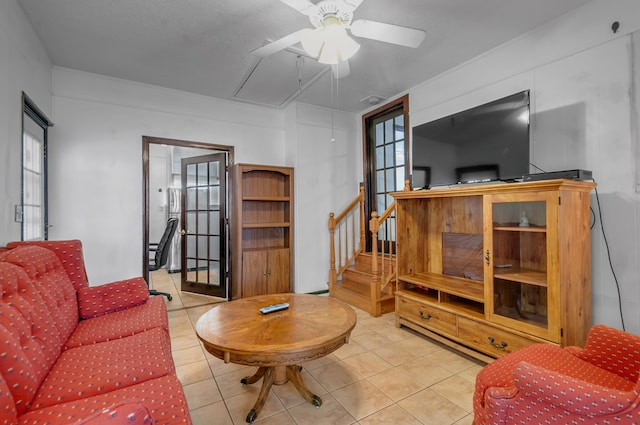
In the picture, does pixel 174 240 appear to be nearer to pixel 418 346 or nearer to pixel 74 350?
pixel 74 350

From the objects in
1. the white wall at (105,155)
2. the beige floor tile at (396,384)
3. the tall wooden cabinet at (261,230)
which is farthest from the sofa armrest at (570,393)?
the white wall at (105,155)

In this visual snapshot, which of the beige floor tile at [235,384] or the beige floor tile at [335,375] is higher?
the beige floor tile at [335,375]

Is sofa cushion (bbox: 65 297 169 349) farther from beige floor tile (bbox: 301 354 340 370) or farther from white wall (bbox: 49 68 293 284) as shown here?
white wall (bbox: 49 68 293 284)

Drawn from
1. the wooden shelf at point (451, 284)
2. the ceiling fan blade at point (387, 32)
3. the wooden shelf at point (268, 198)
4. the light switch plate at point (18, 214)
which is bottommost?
the wooden shelf at point (451, 284)

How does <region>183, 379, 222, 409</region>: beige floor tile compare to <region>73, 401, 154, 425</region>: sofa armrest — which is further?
<region>183, 379, 222, 409</region>: beige floor tile

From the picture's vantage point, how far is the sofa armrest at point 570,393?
39.4 inches

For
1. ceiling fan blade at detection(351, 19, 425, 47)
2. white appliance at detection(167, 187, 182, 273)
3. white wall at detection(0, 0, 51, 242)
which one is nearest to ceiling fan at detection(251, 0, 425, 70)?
ceiling fan blade at detection(351, 19, 425, 47)

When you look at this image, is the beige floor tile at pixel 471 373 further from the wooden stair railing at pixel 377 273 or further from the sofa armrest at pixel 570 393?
the wooden stair railing at pixel 377 273

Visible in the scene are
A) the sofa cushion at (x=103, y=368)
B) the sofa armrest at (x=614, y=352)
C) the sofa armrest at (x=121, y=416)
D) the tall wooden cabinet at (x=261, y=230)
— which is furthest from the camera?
the tall wooden cabinet at (x=261, y=230)

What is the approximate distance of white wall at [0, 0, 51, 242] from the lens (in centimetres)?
195

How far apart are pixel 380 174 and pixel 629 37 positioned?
8.75 feet

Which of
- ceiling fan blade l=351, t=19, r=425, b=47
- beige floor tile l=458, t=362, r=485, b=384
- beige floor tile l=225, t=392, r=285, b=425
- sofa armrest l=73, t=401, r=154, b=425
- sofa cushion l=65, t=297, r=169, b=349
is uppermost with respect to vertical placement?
ceiling fan blade l=351, t=19, r=425, b=47

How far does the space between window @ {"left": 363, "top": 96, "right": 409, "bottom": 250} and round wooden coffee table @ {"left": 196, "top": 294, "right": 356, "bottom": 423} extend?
1.93 metres

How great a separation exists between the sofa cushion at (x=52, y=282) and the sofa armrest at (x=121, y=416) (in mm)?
1165
